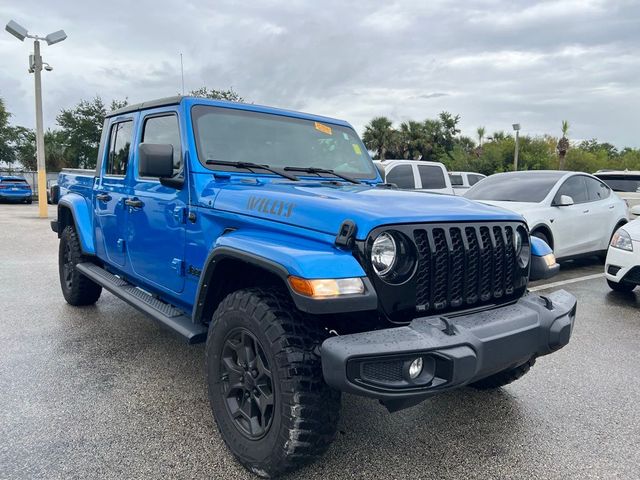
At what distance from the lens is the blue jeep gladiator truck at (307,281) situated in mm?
2086

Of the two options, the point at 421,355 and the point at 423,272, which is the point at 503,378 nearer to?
the point at 423,272

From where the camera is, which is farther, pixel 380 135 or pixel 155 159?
pixel 380 135

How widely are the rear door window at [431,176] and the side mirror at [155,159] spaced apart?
8.07 metres

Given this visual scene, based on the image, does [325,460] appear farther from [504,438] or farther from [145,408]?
[145,408]

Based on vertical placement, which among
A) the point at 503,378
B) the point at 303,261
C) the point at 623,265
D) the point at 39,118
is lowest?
the point at 503,378

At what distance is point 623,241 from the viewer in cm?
582

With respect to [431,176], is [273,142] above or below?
above

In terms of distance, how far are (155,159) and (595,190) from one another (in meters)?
7.70

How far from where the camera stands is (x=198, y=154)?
3.16 m

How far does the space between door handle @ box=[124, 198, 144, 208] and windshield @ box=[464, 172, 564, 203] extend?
559 centimetres

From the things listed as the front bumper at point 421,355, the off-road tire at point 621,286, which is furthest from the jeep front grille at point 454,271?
the off-road tire at point 621,286

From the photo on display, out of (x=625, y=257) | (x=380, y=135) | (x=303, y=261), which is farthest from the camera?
(x=380, y=135)

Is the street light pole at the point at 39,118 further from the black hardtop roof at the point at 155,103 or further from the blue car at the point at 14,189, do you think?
the black hardtop roof at the point at 155,103

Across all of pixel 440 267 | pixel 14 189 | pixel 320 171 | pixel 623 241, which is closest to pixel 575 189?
pixel 623 241
